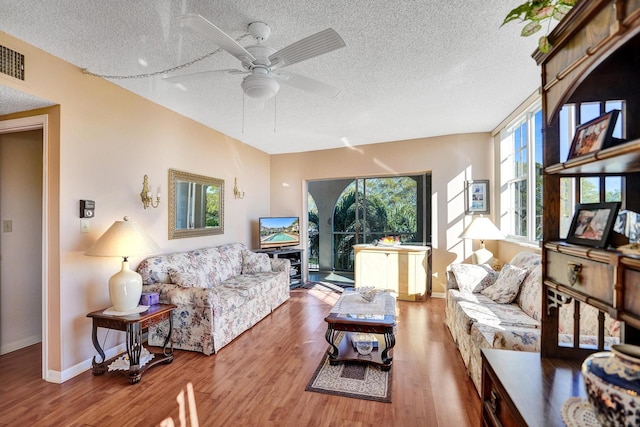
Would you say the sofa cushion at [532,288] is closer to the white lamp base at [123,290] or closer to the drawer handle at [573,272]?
the drawer handle at [573,272]

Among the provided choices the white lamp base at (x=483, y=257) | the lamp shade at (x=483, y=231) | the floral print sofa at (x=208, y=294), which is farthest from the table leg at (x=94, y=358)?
the white lamp base at (x=483, y=257)

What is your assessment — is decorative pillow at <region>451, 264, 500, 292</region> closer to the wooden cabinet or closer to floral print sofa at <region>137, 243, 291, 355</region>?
the wooden cabinet

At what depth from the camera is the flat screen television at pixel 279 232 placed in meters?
5.34

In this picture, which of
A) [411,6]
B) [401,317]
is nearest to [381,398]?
[401,317]

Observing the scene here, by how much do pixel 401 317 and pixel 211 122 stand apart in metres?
3.76

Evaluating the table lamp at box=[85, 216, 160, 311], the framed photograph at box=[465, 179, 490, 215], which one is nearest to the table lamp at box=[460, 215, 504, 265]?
the framed photograph at box=[465, 179, 490, 215]

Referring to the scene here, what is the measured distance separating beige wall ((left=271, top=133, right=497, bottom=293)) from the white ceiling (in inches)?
33.9

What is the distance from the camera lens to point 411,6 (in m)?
1.91

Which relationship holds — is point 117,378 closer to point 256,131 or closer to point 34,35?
point 34,35

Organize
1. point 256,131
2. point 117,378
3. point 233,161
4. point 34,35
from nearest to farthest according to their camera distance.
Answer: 1. point 34,35
2. point 117,378
3. point 256,131
4. point 233,161

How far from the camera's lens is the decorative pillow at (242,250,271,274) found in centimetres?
453

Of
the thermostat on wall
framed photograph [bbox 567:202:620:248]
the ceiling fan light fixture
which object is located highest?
the ceiling fan light fixture

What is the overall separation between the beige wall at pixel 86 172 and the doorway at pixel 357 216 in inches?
129

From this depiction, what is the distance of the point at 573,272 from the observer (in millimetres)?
919
